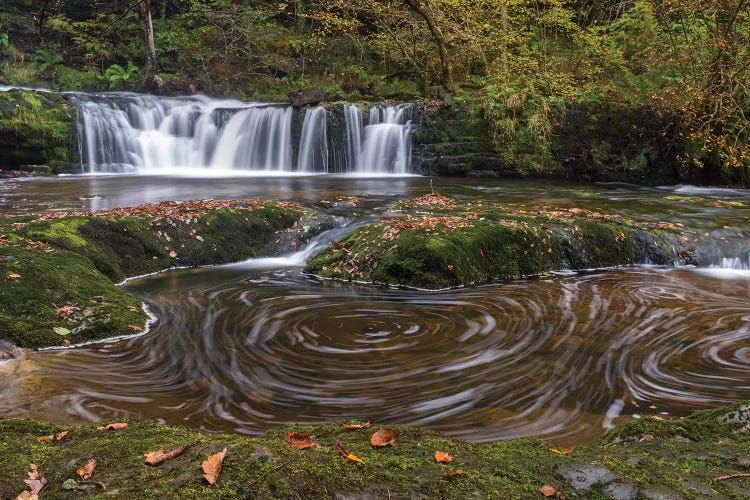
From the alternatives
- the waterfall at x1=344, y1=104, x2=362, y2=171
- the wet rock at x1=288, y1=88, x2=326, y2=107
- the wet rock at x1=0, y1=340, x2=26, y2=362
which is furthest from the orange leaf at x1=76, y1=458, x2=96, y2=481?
the wet rock at x1=288, y1=88, x2=326, y2=107

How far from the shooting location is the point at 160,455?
5.73 feet

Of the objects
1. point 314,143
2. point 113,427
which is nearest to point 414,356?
point 113,427

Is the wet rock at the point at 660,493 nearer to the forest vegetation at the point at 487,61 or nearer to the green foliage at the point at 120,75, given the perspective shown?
the forest vegetation at the point at 487,61

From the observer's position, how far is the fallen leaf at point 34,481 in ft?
5.05

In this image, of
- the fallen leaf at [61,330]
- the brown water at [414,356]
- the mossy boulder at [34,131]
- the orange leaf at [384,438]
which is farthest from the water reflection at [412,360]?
the mossy boulder at [34,131]

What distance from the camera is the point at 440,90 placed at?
1839cm

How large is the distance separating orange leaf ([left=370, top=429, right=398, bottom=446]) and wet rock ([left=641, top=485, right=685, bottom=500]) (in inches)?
31.4

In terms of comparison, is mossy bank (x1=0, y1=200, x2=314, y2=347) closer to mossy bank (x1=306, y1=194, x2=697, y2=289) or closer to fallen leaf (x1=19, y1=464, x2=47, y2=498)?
mossy bank (x1=306, y1=194, x2=697, y2=289)

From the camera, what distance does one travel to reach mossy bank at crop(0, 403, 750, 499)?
154 cm

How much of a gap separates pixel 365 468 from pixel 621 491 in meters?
0.75

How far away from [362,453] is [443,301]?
4.03 m

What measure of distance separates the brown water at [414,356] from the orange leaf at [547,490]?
1440mm

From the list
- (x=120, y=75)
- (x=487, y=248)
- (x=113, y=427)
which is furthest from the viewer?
(x=120, y=75)

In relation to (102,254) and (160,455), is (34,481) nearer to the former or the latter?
(160,455)
